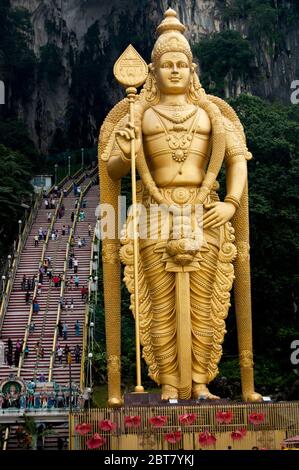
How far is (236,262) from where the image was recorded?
11.5m

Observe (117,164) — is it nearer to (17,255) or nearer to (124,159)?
(124,159)

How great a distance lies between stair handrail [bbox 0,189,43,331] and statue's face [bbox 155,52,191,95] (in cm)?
943

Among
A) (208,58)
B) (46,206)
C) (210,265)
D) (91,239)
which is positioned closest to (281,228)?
(91,239)

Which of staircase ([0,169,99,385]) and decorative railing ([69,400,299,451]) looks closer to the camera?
decorative railing ([69,400,299,451])

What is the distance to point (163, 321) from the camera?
10727 millimetres

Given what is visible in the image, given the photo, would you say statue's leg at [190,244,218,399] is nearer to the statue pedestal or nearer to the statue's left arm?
the statue's left arm

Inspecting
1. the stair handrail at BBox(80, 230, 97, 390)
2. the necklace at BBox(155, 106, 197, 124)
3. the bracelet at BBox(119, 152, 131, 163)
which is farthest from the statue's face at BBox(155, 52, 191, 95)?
the stair handrail at BBox(80, 230, 97, 390)

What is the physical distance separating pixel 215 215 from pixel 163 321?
134 cm

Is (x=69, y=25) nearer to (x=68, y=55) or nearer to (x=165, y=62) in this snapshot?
(x=68, y=55)

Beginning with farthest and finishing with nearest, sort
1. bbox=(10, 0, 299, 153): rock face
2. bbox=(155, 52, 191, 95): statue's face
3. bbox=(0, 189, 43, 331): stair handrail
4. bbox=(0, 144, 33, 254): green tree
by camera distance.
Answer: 1. bbox=(10, 0, 299, 153): rock face
2. bbox=(0, 144, 33, 254): green tree
3. bbox=(0, 189, 43, 331): stair handrail
4. bbox=(155, 52, 191, 95): statue's face

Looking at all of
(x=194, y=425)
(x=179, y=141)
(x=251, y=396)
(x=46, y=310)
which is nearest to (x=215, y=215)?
(x=179, y=141)

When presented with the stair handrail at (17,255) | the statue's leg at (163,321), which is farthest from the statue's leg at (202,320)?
the stair handrail at (17,255)

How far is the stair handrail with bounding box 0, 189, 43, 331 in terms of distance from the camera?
65.9 feet
